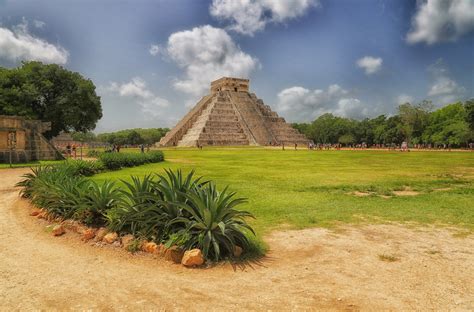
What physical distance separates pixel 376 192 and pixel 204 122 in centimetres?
6184

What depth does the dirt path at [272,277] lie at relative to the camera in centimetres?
402

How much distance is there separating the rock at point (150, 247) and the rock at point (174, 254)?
30 cm

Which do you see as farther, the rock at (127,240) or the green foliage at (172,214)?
the rock at (127,240)

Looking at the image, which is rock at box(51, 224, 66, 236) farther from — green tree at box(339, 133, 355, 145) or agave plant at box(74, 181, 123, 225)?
green tree at box(339, 133, 355, 145)

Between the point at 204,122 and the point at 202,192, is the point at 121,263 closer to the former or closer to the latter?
the point at 202,192

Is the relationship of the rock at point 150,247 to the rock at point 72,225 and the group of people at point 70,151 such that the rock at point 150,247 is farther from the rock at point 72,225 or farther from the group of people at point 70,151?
the group of people at point 70,151

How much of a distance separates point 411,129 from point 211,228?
7618 centimetres

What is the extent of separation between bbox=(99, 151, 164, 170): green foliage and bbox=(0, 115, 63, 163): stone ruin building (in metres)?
6.04

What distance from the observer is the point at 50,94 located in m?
34.8

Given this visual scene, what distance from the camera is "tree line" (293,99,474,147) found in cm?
5882

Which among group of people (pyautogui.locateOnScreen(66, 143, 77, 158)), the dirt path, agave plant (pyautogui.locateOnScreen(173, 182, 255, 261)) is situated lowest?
the dirt path

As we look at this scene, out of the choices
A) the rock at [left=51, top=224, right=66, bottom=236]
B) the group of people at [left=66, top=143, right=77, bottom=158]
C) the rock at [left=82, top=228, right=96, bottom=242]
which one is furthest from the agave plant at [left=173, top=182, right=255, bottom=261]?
the group of people at [left=66, top=143, right=77, bottom=158]

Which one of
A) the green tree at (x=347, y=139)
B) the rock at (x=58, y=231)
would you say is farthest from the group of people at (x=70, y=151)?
the green tree at (x=347, y=139)

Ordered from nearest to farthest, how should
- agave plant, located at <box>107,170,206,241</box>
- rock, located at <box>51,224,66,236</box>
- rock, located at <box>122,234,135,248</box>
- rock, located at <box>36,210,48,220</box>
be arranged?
agave plant, located at <box>107,170,206,241</box> < rock, located at <box>122,234,135,248</box> < rock, located at <box>51,224,66,236</box> < rock, located at <box>36,210,48,220</box>
